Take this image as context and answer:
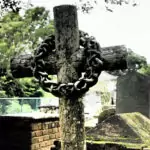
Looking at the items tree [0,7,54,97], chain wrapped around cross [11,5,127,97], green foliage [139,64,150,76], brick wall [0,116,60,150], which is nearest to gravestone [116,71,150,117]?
green foliage [139,64,150,76]

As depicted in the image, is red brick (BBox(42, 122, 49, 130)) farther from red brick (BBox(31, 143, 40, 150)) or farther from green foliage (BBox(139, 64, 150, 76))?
green foliage (BBox(139, 64, 150, 76))

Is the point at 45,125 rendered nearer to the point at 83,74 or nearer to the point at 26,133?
the point at 26,133

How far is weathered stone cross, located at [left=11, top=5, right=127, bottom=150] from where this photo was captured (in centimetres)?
253

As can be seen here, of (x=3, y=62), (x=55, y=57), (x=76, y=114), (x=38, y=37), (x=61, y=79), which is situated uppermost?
(x=38, y=37)

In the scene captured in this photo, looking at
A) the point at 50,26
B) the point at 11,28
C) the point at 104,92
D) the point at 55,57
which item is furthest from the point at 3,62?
the point at 55,57

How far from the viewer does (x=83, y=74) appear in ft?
8.25

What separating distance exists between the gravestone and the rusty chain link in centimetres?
672

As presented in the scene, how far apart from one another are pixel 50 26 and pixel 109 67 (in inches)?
691

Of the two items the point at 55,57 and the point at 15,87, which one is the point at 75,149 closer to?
the point at 55,57

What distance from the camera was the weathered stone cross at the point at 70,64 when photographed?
253 centimetres

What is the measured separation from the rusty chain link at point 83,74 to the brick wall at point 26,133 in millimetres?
1606

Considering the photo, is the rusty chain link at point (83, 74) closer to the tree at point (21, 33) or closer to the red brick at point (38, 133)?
the red brick at point (38, 133)

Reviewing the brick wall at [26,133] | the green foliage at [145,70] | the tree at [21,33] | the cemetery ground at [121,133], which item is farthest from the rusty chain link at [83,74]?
the tree at [21,33]

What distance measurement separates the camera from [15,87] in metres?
24.2
